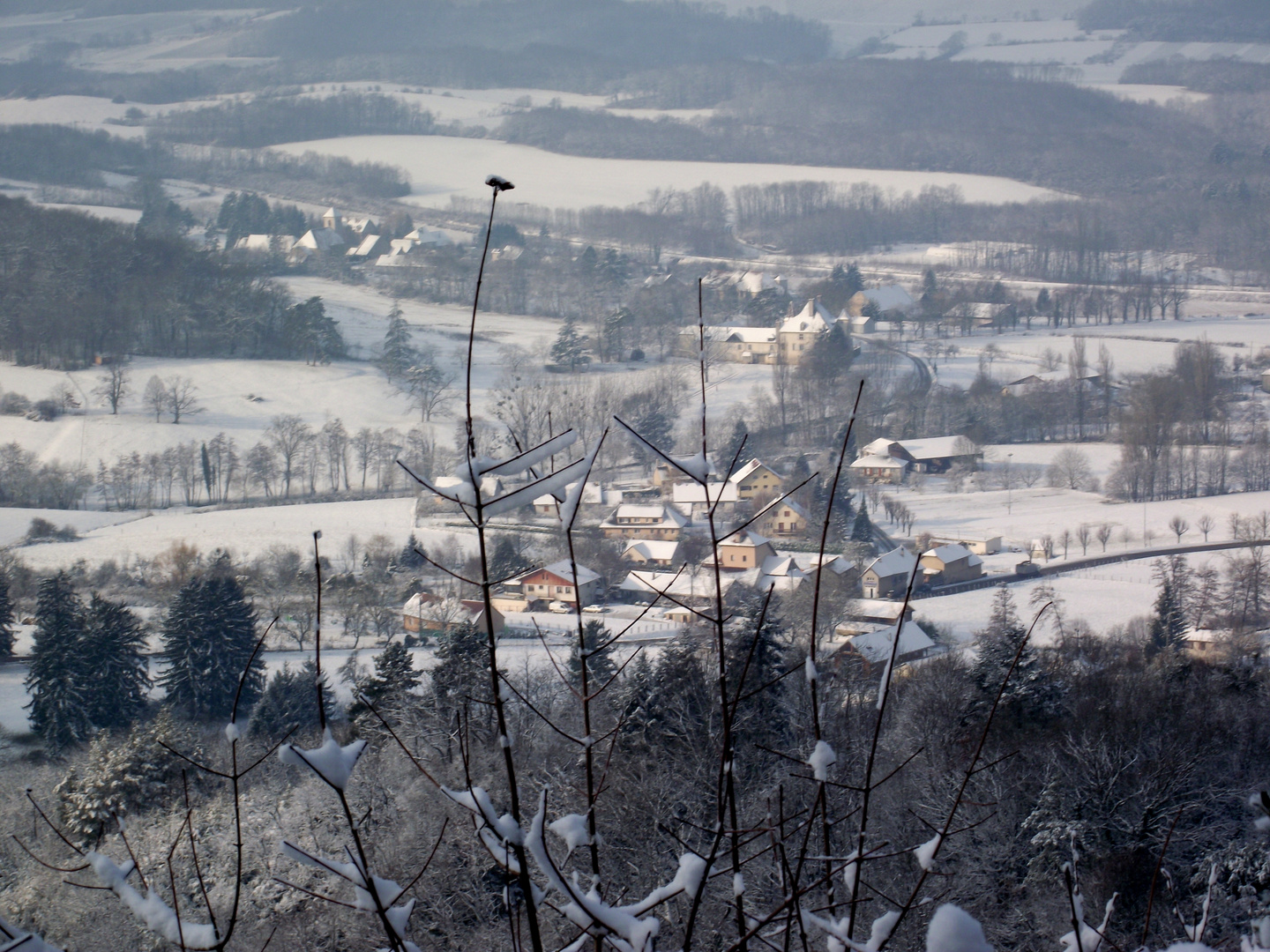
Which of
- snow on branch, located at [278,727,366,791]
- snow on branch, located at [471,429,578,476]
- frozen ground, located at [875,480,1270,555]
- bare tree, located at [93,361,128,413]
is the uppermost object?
snow on branch, located at [471,429,578,476]

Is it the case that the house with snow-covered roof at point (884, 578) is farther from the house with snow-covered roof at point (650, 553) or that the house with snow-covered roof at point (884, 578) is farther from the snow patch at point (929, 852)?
the snow patch at point (929, 852)

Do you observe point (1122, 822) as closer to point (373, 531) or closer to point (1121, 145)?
point (373, 531)

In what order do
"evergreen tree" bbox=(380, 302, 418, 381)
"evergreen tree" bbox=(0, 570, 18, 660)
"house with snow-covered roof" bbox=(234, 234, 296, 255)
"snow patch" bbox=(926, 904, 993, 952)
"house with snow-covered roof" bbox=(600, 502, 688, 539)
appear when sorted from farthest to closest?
"house with snow-covered roof" bbox=(234, 234, 296, 255), "evergreen tree" bbox=(380, 302, 418, 381), "house with snow-covered roof" bbox=(600, 502, 688, 539), "evergreen tree" bbox=(0, 570, 18, 660), "snow patch" bbox=(926, 904, 993, 952)

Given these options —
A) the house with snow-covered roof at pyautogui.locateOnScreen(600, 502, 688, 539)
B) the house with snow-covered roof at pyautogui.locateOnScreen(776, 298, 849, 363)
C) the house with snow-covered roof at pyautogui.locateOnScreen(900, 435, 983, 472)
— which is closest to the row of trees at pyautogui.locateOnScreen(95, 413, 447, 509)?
the house with snow-covered roof at pyautogui.locateOnScreen(600, 502, 688, 539)

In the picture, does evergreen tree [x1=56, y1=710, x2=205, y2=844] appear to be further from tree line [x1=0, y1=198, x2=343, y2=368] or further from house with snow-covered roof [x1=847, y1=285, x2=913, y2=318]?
house with snow-covered roof [x1=847, y1=285, x2=913, y2=318]

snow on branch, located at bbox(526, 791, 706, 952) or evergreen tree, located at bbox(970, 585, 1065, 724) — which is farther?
evergreen tree, located at bbox(970, 585, 1065, 724)

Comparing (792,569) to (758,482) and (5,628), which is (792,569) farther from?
(5,628)

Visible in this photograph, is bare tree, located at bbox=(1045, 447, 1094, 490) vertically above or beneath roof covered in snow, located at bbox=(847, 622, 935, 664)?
beneath
